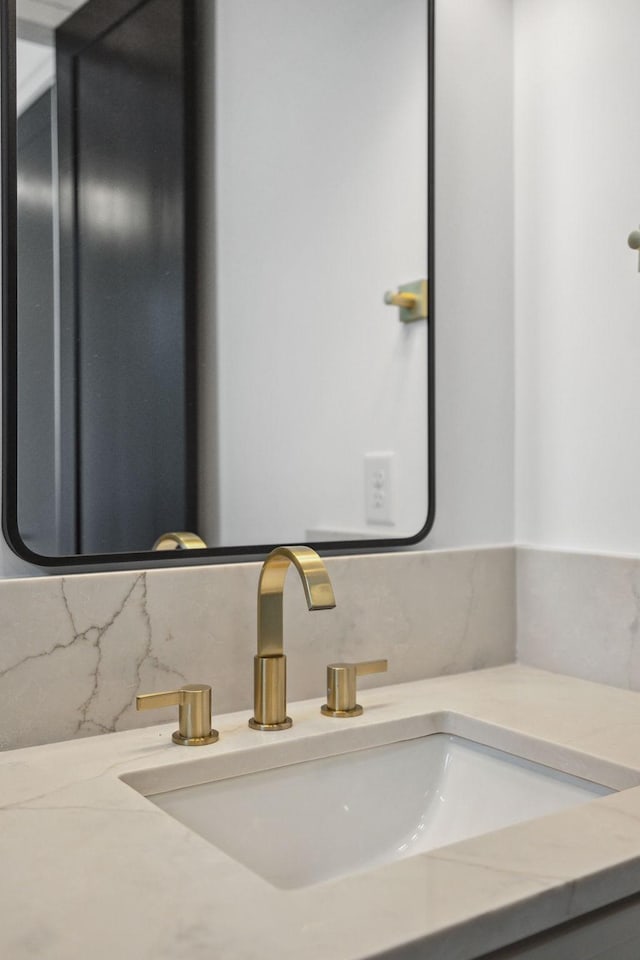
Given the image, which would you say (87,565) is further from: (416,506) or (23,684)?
(416,506)

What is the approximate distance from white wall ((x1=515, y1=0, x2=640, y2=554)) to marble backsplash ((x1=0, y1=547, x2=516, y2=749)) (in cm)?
16

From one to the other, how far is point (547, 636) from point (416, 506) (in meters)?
0.27

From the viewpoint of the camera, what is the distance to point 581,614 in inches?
48.1

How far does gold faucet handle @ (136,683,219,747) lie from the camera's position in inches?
36.0

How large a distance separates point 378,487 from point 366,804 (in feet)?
1.38

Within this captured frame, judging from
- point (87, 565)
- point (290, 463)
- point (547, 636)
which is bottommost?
point (547, 636)

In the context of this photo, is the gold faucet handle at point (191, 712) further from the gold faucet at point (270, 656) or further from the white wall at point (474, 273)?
the white wall at point (474, 273)

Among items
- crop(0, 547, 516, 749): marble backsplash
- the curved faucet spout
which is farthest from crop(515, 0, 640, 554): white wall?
the curved faucet spout

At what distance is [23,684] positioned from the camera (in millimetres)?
904

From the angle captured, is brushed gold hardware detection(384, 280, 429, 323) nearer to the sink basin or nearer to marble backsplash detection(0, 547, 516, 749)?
marble backsplash detection(0, 547, 516, 749)

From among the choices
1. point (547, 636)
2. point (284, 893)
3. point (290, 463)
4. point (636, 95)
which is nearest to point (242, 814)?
point (284, 893)

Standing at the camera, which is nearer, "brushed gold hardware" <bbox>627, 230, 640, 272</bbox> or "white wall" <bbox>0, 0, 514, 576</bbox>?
"brushed gold hardware" <bbox>627, 230, 640, 272</bbox>

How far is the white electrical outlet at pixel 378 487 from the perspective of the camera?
119cm

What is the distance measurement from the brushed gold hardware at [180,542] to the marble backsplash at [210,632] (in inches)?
1.2
